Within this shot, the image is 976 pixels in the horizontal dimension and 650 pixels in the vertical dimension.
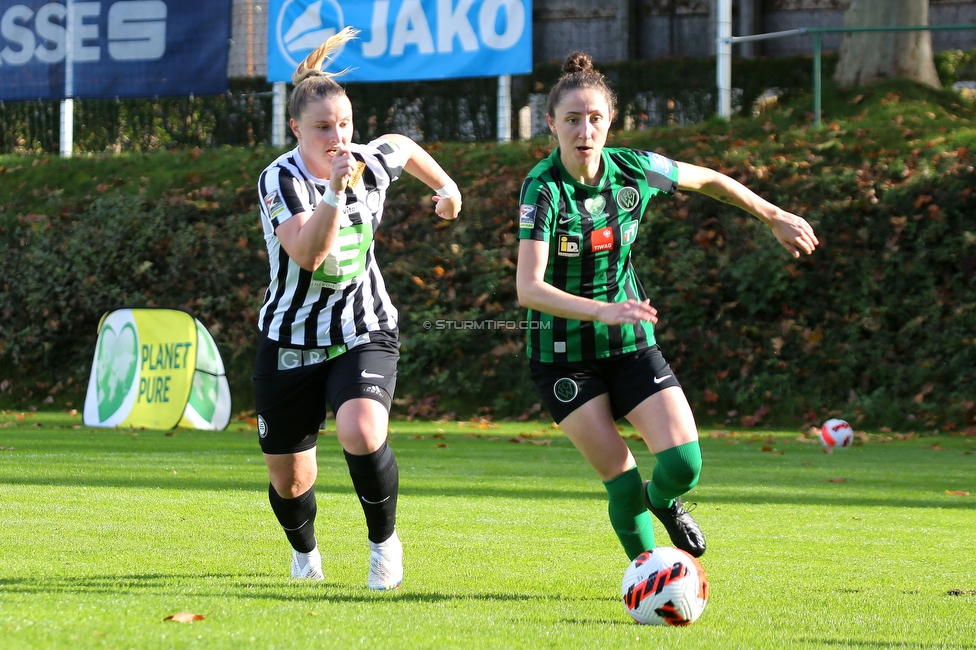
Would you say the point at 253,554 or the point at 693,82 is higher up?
the point at 693,82

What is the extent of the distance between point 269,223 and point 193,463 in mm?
5277

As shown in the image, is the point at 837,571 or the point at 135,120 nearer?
the point at 837,571

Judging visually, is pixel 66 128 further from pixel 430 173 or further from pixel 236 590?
pixel 236 590

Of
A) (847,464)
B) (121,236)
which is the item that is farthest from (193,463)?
(121,236)

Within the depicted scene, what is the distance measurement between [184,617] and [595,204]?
2333mm

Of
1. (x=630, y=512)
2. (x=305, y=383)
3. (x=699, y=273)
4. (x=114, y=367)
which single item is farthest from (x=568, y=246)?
(x=699, y=273)

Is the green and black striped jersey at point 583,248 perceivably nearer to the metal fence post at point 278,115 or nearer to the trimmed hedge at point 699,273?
the trimmed hedge at point 699,273

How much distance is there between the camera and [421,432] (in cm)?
1362

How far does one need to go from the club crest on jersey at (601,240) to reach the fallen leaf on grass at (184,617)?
215 centimetres

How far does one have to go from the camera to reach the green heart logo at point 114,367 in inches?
531

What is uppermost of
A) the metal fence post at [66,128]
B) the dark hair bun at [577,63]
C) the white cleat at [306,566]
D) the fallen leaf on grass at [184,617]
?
the metal fence post at [66,128]

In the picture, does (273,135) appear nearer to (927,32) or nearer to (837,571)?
(927,32)

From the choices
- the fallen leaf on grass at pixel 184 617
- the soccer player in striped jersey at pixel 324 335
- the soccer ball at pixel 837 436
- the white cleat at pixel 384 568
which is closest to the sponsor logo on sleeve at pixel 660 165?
the soccer player in striped jersey at pixel 324 335

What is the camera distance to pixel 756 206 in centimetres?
530
